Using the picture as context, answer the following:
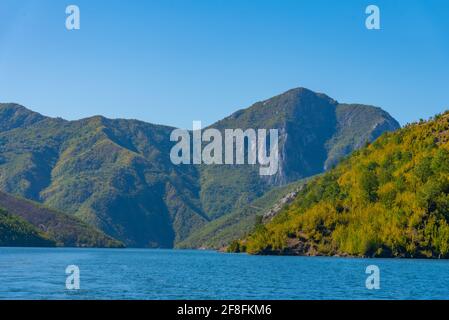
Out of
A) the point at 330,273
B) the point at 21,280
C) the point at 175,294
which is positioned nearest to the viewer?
the point at 175,294

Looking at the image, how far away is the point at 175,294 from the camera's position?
9506 centimetres

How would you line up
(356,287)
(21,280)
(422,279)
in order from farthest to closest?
(422,279), (21,280), (356,287)

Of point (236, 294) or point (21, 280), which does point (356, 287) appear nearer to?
point (236, 294)

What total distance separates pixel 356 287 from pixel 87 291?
136 feet
